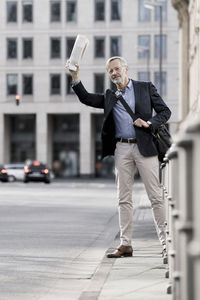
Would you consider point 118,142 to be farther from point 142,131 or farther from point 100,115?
point 100,115

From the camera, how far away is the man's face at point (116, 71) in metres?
9.90

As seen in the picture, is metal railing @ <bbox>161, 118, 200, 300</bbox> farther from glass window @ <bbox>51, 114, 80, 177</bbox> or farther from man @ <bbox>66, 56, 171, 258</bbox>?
glass window @ <bbox>51, 114, 80, 177</bbox>

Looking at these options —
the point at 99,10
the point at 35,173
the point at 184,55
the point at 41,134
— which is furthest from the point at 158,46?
the point at 184,55

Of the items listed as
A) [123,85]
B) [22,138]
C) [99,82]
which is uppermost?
[123,85]

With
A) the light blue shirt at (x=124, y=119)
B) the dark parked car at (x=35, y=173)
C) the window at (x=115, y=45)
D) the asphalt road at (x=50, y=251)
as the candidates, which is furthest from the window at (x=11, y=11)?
the light blue shirt at (x=124, y=119)

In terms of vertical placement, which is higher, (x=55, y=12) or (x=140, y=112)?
(x=55, y=12)

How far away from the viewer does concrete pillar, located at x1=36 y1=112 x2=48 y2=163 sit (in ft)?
282

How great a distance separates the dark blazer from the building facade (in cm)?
7454

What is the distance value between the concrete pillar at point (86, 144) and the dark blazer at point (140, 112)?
7463 centimetres

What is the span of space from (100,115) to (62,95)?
4.17 metres

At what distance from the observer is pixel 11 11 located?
87.9 metres

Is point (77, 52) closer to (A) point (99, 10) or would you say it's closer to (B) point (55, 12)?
(A) point (99, 10)

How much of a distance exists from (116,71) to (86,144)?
3010 inches

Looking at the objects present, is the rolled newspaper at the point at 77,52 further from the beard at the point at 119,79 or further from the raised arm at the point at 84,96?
the beard at the point at 119,79
